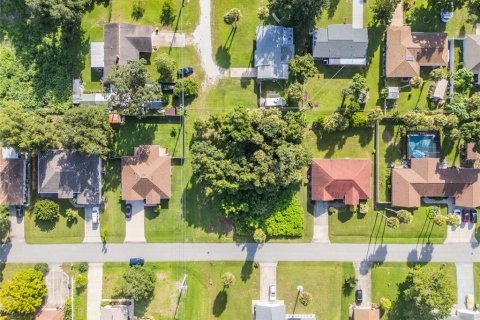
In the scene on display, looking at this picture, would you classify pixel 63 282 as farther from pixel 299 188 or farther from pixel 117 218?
pixel 299 188

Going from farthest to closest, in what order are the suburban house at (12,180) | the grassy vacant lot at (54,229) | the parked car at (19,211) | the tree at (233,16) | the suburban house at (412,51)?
the grassy vacant lot at (54,229) → the parked car at (19,211) → the suburban house at (412,51) → the suburban house at (12,180) → the tree at (233,16)

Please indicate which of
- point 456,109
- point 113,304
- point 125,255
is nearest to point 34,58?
point 125,255

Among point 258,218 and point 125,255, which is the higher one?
point 258,218

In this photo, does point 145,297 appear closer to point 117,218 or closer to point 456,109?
point 117,218

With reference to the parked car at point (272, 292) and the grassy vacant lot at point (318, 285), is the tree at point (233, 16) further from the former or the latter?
the parked car at point (272, 292)

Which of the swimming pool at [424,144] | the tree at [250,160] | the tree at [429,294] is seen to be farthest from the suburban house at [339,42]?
the tree at [429,294]

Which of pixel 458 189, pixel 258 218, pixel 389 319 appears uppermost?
pixel 458 189

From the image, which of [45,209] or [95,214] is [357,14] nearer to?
[95,214]
